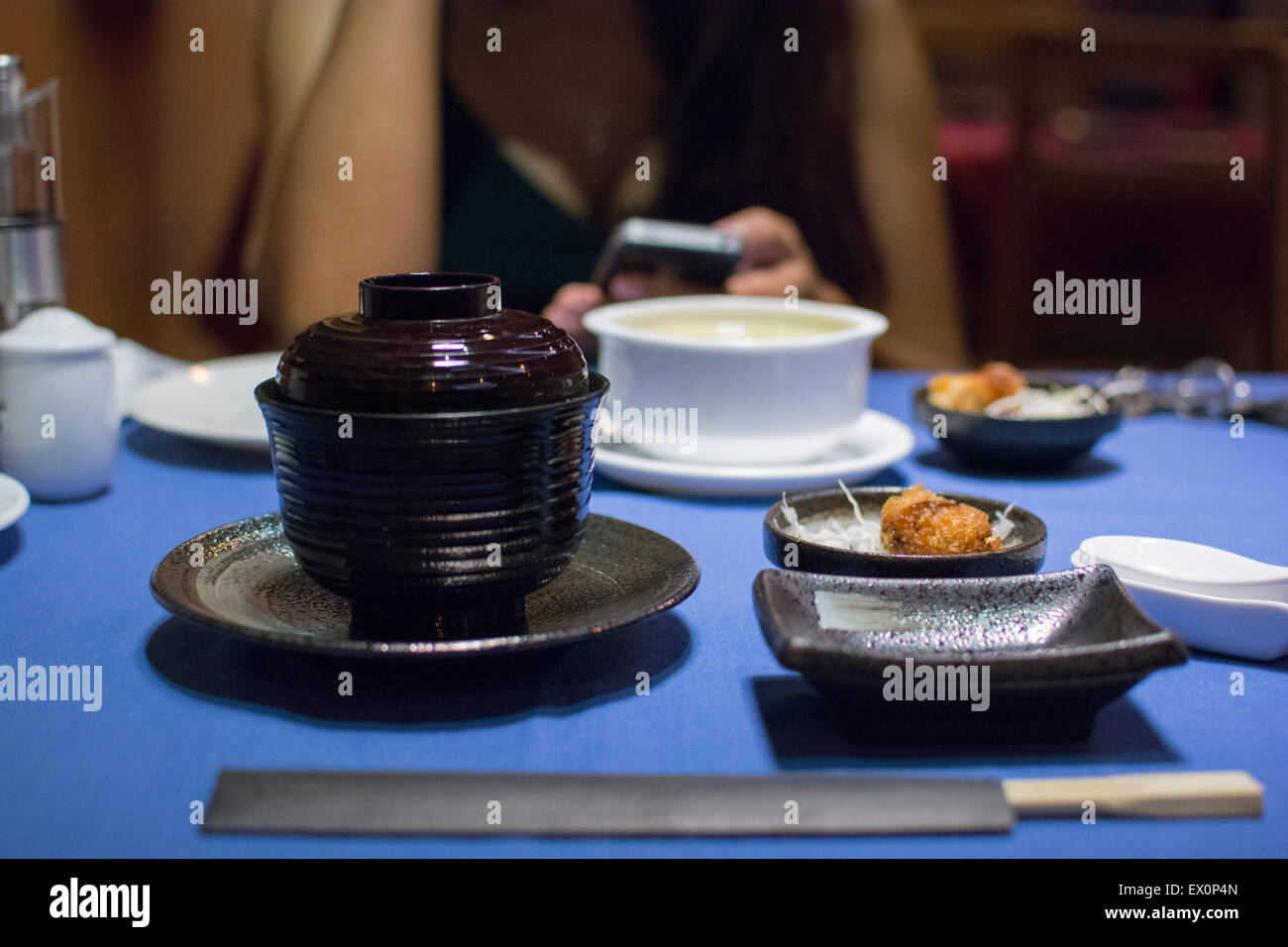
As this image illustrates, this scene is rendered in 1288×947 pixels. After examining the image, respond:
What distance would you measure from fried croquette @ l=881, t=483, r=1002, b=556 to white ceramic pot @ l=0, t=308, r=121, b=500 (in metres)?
0.76

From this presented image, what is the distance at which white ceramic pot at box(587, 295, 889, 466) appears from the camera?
114 cm

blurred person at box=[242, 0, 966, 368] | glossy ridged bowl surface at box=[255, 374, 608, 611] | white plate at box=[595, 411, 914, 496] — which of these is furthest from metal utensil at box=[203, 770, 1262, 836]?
blurred person at box=[242, 0, 966, 368]

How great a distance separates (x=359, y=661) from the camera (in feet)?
2.34

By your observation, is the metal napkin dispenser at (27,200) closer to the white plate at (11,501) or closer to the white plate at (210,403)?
the white plate at (210,403)

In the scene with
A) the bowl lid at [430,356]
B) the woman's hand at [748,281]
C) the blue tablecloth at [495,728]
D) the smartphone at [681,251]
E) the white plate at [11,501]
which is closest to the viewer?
the blue tablecloth at [495,728]

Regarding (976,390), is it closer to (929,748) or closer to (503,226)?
(929,748)

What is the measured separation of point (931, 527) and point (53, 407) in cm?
82

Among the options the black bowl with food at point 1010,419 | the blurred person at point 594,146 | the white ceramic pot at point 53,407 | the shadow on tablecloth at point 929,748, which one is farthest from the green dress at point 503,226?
the shadow on tablecloth at point 929,748

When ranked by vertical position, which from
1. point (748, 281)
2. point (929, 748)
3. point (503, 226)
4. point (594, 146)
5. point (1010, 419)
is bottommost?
point (929, 748)

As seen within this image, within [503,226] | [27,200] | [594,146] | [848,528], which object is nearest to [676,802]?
[848,528]

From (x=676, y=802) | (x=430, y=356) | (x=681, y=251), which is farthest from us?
(x=681, y=251)

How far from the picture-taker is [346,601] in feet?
2.57

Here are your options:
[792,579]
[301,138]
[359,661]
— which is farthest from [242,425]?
[301,138]

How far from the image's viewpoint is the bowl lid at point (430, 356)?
665mm
